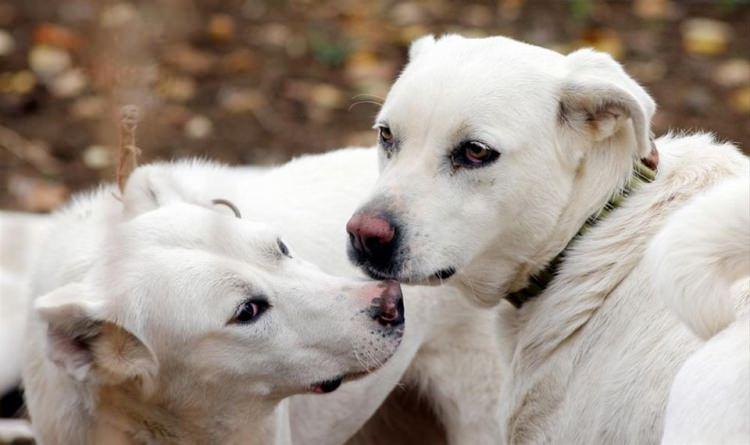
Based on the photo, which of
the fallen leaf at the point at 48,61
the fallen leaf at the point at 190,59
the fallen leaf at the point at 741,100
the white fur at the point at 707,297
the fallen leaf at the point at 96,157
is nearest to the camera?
the white fur at the point at 707,297

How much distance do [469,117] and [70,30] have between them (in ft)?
18.3

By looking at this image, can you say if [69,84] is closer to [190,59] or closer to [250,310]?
A: [190,59]

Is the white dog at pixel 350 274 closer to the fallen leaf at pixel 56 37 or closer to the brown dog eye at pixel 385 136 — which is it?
the brown dog eye at pixel 385 136

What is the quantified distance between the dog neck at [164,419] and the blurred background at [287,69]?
10.1 feet

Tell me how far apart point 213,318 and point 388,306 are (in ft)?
1.62

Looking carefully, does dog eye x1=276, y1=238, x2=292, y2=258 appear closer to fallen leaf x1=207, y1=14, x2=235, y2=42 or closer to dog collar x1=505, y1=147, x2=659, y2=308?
dog collar x1=505, y1=147, x2=659, y2=308

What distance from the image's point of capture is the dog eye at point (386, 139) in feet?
12.2

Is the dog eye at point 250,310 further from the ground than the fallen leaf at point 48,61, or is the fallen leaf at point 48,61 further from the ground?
the dog eye at point 250,310

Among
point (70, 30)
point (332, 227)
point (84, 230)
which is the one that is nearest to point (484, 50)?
point (332, 227)

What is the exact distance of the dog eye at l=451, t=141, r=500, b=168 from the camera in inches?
139

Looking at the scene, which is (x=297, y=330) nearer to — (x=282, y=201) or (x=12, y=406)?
(x=282, y=201)

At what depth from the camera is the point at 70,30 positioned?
8.49 metres

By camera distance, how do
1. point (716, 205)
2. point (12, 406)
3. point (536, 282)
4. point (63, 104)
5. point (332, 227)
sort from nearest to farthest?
point (716, 205)
point (536, 282)
point (332, 227)
point (12, 406)
point (63, 104)

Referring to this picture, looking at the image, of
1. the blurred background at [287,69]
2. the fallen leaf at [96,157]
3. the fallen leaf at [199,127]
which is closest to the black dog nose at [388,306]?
the blurred background at [287,69]
